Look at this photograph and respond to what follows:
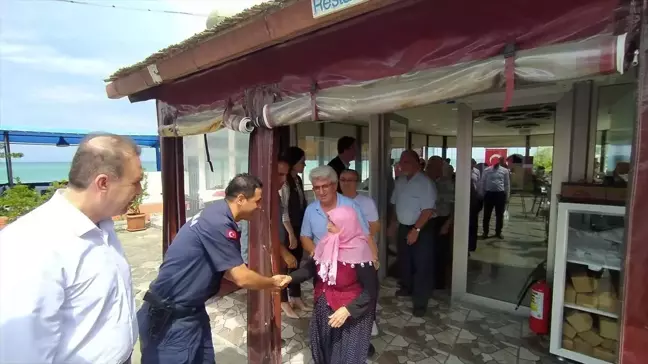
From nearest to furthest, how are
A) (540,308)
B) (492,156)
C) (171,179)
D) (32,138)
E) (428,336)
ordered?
1. (540,308)
2. (428,336)
3. (171,179)
4. (492,156)
5. (32,138)

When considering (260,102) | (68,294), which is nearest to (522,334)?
(260,102)

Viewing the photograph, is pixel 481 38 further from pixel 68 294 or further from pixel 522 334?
pixel 522 334

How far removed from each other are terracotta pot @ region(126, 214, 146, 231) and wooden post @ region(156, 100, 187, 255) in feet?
15.8

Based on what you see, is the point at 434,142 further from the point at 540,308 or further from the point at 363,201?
the point at 363,201

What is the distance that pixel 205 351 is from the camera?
6.40 ft

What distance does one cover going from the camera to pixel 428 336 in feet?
9.95

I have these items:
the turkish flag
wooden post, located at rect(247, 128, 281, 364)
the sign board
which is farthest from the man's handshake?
the turkish flag

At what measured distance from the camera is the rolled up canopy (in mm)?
1257

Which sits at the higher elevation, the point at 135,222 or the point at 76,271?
the point at 76,271

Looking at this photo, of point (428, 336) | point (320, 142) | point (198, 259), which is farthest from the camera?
point (320, 142)

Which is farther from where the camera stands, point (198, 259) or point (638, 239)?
point (198, 259)

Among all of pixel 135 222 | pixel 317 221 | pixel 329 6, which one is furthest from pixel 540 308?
pixel 135 222

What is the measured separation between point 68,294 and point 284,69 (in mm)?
1950

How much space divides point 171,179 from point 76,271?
3157 mm
